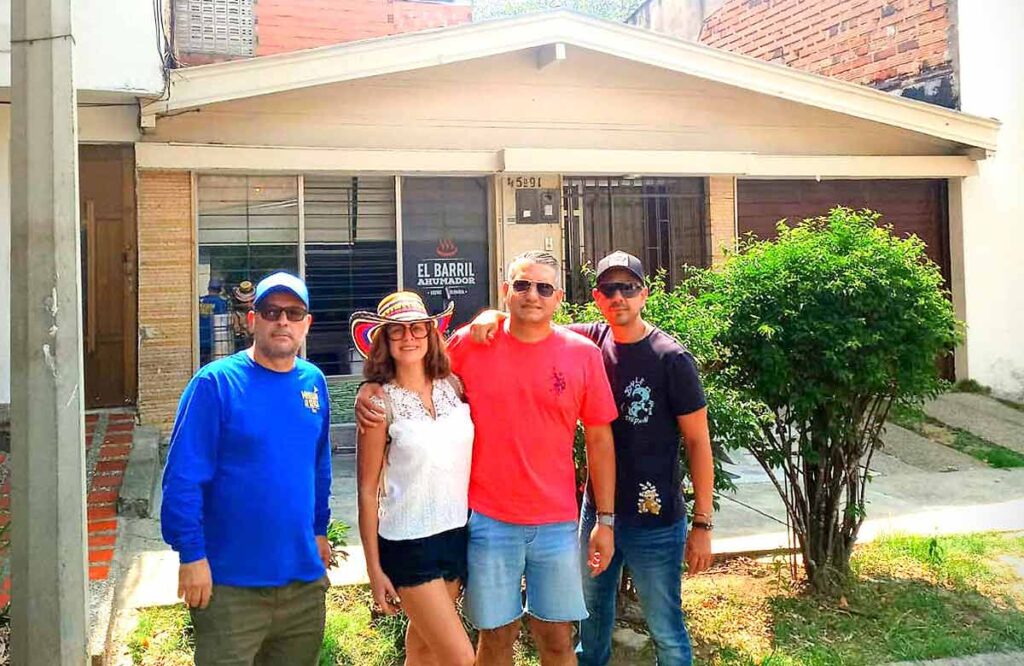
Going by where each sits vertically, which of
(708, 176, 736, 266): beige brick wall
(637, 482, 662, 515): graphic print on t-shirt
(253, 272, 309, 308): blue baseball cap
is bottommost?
(637, 482, 662, 515): graphic print on t-shirt

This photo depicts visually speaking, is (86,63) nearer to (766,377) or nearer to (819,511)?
(766,377)

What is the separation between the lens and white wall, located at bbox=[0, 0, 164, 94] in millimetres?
6371

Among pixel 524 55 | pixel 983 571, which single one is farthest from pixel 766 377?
pixel 524 55

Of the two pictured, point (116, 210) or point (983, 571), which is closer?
point (983, 571)

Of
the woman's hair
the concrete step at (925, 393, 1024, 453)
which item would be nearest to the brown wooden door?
the woman's hair

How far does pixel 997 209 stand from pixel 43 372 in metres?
11.2

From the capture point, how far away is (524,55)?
905cm

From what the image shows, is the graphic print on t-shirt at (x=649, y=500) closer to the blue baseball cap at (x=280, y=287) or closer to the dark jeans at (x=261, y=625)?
the dark jeans at (x=261, y=625)

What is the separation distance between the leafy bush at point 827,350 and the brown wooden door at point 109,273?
5.86 m

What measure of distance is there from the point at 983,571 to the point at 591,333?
3.23 meters

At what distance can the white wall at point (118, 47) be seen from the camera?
6.37 m

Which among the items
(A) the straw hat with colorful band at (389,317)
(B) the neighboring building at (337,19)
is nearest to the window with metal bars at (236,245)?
(B) the neighboring building at (337,19)

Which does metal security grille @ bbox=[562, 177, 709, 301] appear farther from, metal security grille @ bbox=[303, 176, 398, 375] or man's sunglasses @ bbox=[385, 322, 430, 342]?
man's sunglasses @ bbox=[385, 322, 430, 342]

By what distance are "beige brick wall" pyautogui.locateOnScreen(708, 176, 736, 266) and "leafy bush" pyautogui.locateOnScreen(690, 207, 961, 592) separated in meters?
5.14
